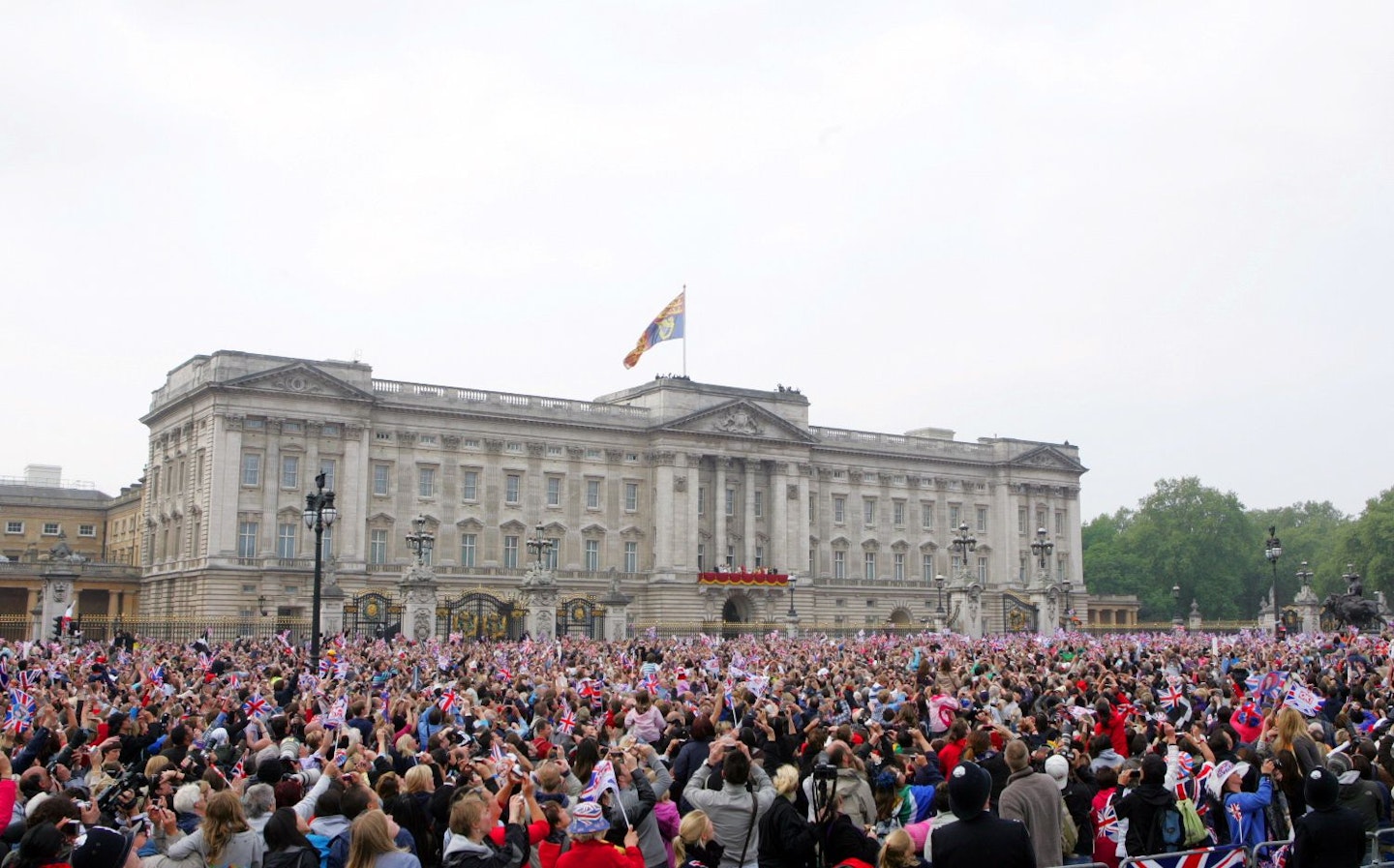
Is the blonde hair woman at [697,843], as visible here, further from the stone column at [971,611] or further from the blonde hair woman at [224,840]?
the stone column at [971,611]

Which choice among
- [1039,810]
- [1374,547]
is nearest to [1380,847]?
[1039,810]

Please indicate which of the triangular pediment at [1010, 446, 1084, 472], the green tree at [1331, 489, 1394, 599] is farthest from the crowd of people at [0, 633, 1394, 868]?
the green tree at [1331, 489, 1394, 599]

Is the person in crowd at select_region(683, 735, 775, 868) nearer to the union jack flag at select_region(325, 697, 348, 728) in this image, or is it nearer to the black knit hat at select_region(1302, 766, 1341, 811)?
the black knit hat at select_region(1302, 766, 1341, 811)

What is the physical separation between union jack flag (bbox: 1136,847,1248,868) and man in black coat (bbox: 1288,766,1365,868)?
957 millimetres

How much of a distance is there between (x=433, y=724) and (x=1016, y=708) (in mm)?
8339

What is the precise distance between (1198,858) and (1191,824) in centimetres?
73

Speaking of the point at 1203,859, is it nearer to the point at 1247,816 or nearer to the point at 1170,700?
the point at 1247,816

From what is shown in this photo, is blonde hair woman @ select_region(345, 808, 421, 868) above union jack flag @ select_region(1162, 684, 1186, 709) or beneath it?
beneath

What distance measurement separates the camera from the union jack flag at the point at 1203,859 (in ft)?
34.3

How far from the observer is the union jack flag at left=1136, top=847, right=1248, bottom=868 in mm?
10445

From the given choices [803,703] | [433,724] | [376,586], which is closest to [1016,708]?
[803,703]

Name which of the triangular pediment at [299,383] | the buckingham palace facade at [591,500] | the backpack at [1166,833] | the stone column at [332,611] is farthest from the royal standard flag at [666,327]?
the backpack at [1166,833]

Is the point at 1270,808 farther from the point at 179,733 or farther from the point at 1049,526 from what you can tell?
the point at 1049,526

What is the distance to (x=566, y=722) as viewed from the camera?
16422 millimetres
